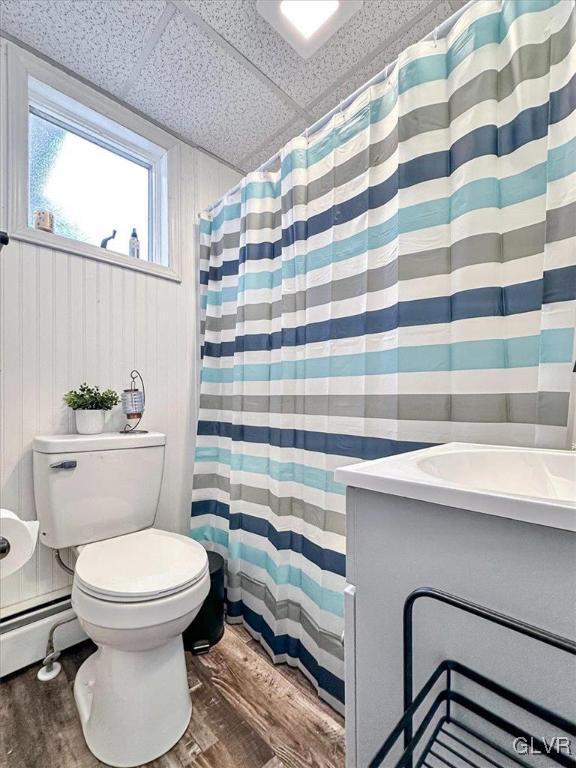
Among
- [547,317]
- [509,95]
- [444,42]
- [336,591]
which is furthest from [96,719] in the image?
[444,42]

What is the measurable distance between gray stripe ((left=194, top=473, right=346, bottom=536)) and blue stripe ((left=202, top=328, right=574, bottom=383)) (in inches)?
18.6

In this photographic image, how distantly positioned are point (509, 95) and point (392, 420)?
90cm

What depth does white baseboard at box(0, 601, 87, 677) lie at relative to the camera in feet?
3.83

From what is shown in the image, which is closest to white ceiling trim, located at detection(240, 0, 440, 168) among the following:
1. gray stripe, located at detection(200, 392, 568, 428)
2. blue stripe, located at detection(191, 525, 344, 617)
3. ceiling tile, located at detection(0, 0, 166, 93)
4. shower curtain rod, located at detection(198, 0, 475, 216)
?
shower curtain rod, located at detection(198, 0, 475, 216)

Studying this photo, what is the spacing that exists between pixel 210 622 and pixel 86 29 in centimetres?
227

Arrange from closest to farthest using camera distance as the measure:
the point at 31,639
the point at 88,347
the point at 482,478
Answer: the point at 482,478 < the point at 31,639 < the point at 88,347

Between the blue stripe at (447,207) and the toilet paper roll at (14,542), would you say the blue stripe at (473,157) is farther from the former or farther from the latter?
the toilet paper roll at (14,542)

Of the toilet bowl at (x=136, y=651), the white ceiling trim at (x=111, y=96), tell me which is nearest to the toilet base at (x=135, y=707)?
the toilet bowl at (x=136, y=651)

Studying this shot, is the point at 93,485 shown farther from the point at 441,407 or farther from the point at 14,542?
the point at 441,407

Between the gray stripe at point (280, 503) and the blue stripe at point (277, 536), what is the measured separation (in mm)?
68

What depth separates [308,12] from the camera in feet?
3.67

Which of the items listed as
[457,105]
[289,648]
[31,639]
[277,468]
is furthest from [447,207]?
[31,639]

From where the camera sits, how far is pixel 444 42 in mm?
949

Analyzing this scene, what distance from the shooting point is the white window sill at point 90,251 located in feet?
4.23
